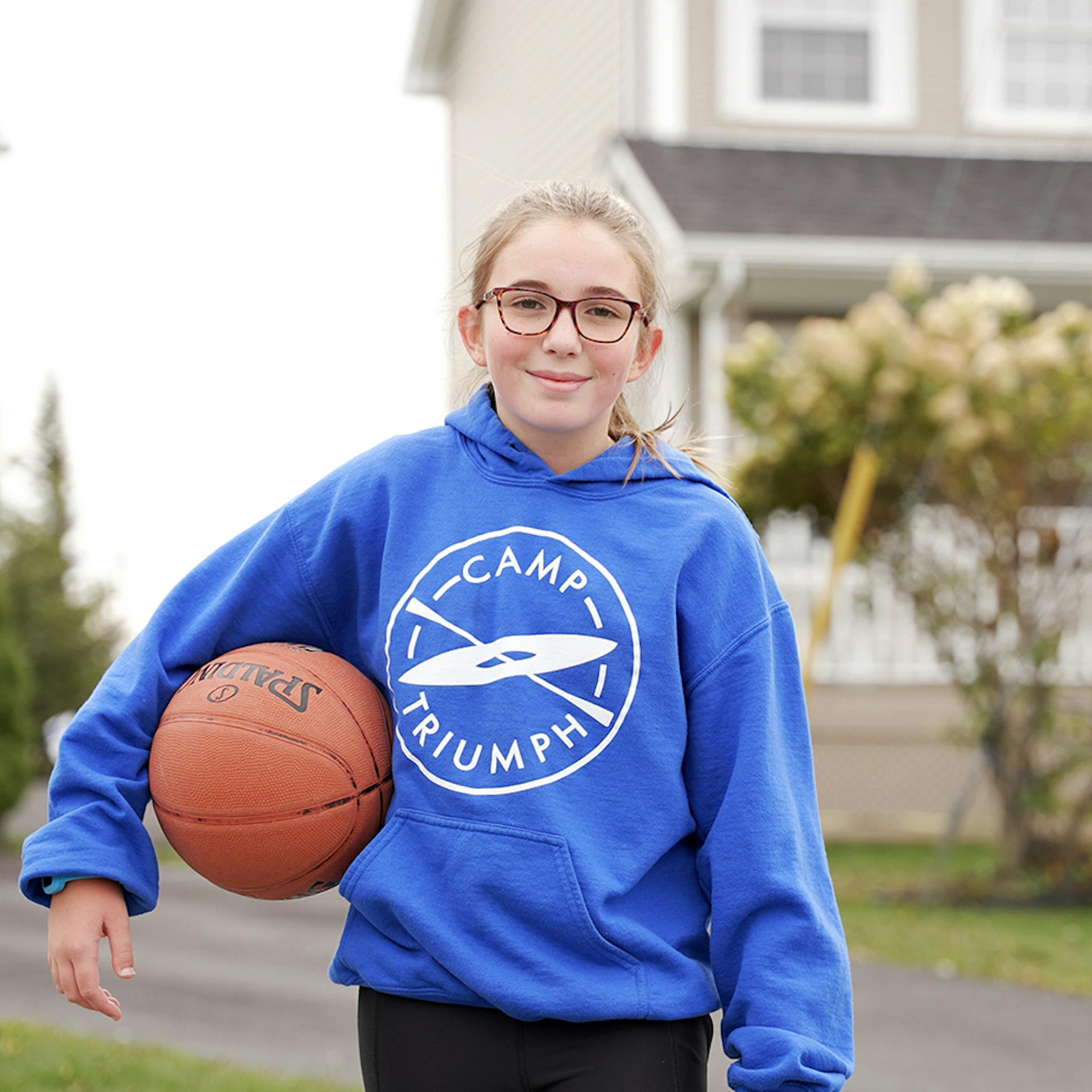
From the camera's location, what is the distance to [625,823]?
7.00 ft

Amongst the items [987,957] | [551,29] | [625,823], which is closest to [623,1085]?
[625,823]

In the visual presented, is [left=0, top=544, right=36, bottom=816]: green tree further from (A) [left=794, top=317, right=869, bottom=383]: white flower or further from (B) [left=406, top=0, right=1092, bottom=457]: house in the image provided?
(A) [left=794, top=317, right=869, bottom=383]: white flower

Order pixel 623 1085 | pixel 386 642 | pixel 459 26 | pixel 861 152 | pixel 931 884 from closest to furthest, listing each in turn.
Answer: pixel 623 1085
pixel 386 642
pixel 931 884
pixel 861 152
pixel 459 26

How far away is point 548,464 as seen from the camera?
7.73ft

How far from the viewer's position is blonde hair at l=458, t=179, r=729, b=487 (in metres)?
2.32

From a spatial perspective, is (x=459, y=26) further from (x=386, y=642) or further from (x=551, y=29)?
(x=386, y=642)

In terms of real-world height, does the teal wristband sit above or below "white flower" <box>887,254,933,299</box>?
below

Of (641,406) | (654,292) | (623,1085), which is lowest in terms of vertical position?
(623,1085)

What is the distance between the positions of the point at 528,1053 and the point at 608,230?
119cm

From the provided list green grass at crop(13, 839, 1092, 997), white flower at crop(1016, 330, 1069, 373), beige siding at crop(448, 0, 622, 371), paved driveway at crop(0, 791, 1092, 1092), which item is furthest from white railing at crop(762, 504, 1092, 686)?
paved driveway at crop(0, 791, 1092, 1092)

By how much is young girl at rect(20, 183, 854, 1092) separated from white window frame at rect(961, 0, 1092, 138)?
11.1 meters

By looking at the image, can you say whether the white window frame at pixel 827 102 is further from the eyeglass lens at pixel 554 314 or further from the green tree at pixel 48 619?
the eyeglass lens at pixel 554 314

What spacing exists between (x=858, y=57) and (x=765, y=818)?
11.6m

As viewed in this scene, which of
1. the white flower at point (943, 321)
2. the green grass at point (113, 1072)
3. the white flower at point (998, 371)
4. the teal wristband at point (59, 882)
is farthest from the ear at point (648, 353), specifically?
the white flower at point (943, 321)
